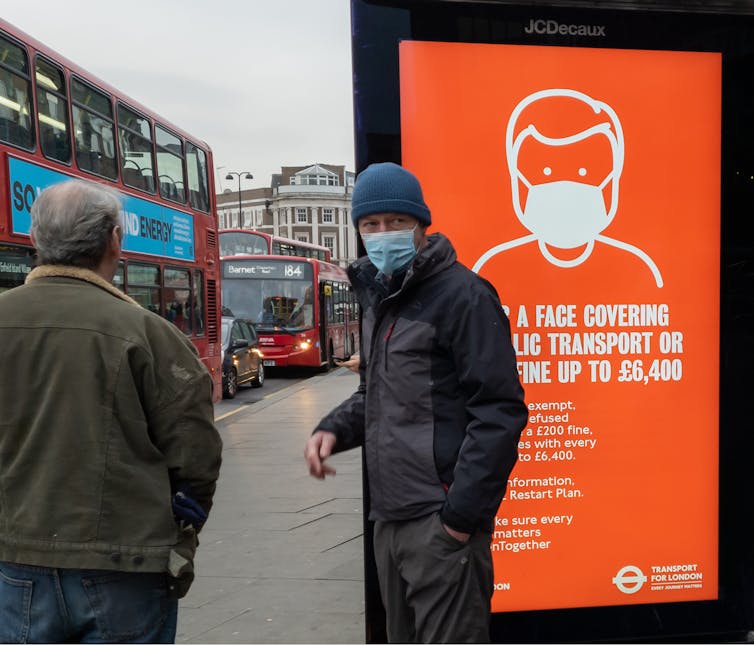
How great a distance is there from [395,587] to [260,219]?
96019 mm

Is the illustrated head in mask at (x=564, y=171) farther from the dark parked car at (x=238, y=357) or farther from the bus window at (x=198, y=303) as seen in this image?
the dark parked car at (x=238, y=357)

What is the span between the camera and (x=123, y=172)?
10430 millimetres

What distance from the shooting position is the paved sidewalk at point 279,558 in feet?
12.9

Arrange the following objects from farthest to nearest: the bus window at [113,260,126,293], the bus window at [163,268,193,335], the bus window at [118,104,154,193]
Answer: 1. the bus window at [163,268,193,335]
2. the bus window at [118,104,154,193]
3. the bus window at [113,260,126,293]

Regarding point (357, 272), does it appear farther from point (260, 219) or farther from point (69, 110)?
point (260, 219)

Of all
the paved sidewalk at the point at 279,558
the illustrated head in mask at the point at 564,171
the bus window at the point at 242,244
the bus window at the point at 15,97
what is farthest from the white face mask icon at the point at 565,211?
the bus window at the point at 242,244

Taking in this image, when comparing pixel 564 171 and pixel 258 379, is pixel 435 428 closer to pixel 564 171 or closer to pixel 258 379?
pixel 564 171

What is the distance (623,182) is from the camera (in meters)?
3.02

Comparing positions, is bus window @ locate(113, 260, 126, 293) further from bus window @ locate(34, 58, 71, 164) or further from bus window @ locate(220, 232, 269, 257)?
bus window @ locate(220, 232, 269, 257)

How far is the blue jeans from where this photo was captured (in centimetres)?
190

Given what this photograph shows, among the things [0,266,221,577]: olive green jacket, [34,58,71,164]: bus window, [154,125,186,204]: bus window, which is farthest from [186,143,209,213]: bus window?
[0,266,221,577]: olive green jacket

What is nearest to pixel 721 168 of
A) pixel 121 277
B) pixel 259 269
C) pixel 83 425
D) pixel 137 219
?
pixel 83 425

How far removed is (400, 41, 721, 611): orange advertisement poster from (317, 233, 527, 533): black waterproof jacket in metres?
0.82

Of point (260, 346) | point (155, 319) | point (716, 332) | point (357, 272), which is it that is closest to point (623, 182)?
point (716, 332)
